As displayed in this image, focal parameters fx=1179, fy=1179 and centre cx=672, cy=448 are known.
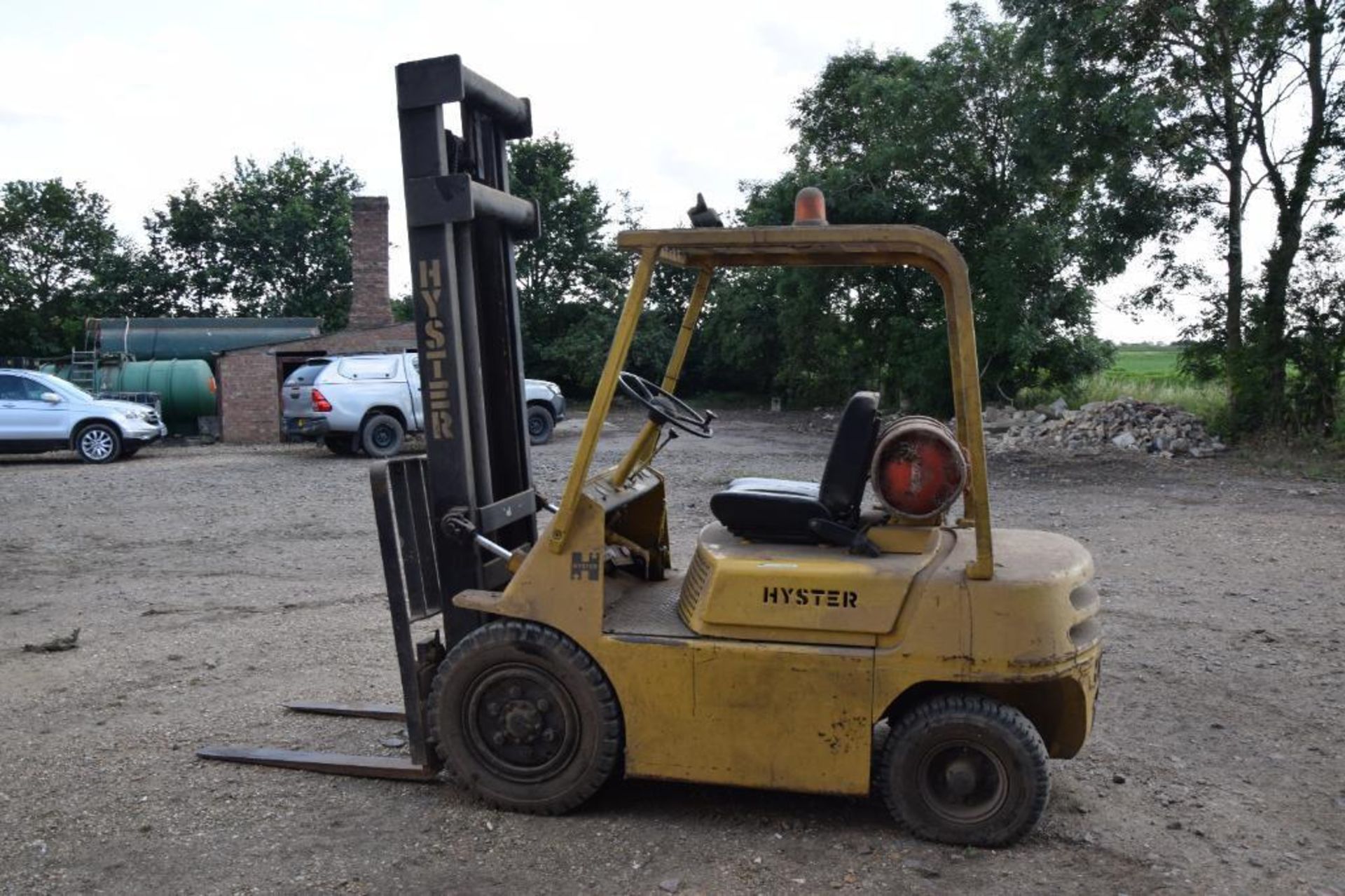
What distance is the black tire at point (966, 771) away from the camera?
4.47m

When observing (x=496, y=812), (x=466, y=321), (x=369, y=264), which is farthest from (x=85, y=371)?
(x=496, y=812)

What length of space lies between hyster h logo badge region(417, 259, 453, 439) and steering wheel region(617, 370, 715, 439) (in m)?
0.78

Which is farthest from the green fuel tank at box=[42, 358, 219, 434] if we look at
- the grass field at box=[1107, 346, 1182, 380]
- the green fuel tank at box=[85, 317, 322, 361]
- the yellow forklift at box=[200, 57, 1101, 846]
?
the yellow forklift at box=[200, 57, 1101, 846]

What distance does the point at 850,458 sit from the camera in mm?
4684

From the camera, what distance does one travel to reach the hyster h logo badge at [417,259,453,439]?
16.6ft

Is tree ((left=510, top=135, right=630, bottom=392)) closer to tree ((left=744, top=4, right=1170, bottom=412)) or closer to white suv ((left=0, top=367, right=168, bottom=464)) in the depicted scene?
tree ((left=744, top=4, right=1170, bottom=412))

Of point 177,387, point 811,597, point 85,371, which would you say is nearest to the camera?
point 811,597

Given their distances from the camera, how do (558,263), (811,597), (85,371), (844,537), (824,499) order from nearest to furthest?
1. (811,597)
2. (844,537)
3. (824,499)
4. (85,371)
5. (558,263)

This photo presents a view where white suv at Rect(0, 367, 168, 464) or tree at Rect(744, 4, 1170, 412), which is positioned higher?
tree at Rect(744, 4, 1170, 412)

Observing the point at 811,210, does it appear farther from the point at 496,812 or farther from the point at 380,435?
the point at 380,435

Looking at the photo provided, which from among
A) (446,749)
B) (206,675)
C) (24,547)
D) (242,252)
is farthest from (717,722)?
(242,252)

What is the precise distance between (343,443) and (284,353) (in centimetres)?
567

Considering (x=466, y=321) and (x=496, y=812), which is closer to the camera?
(x=496, y=812)

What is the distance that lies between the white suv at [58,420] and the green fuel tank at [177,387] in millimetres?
5058
